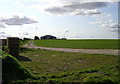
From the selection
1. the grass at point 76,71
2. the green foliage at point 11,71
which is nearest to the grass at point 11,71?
the green foliage at point 11,71

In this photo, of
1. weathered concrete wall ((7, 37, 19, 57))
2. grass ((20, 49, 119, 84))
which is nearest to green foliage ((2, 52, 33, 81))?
grass ((20, 49, 119, 84))

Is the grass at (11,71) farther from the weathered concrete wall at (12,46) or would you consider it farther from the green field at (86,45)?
the green field at (86,45)

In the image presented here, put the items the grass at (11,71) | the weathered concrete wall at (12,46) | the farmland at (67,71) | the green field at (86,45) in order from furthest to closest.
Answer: the green field at (86,45) → the weathered concrete wall at (12,46) → the farmland at (67,71) → the grass at (11,71)

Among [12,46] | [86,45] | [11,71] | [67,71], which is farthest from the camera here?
[86,45]

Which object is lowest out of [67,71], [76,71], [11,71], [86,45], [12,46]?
[67,71]

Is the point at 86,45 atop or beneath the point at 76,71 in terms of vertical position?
atop

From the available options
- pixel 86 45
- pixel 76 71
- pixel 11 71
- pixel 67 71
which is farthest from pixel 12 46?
pixel 86 45

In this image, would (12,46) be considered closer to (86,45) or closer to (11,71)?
(11,71)

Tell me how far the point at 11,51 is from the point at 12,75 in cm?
1018

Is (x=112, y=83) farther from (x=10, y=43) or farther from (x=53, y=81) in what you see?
(x=10, y=43)

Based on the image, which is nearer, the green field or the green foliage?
the green foliage

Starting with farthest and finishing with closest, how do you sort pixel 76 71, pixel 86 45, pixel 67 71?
1. pixel 86 45
2. pixel 67 71
3. pixel 76 71

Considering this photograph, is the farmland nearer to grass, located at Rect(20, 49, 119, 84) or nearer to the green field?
grass, located at Rect(20, 49, 119, 84)

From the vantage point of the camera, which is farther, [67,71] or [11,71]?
[67,71]
